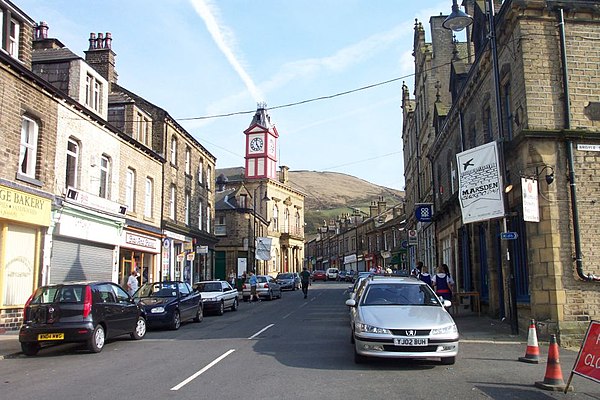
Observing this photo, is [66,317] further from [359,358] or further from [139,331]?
[359,358]

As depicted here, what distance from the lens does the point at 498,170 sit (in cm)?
1343

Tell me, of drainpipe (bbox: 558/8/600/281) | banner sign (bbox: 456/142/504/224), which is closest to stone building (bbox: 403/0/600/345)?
drainpipe (bbox: 558/8/600/281)

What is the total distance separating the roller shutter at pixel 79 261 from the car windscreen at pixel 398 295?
1221 cm

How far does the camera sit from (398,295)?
1084cm

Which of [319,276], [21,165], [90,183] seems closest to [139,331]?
[21,165]

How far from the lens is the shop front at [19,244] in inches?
611

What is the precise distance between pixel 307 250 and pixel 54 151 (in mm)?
125589

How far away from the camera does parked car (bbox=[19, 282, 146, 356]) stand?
11438mm

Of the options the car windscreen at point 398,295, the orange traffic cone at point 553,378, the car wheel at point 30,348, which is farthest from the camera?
the car wheel at point 30,348

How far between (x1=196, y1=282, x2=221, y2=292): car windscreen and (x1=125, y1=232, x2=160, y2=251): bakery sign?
4.16m

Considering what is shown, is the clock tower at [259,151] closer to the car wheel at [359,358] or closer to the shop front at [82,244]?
the shop front at [82,244]

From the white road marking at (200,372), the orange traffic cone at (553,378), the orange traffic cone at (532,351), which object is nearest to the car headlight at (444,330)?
the orange traffic cone at (553,378)

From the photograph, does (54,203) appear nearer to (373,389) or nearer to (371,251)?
(373,389)

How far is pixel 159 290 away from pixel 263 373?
9.47 meters
